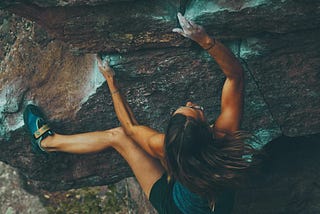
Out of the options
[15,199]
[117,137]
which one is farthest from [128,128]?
[15,199]

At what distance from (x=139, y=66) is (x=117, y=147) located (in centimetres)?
78

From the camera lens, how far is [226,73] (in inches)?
161

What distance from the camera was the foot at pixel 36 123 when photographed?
15.5ft

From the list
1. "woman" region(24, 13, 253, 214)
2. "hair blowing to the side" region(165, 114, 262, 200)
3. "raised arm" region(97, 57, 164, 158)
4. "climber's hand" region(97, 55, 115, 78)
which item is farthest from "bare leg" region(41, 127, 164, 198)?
"hair blowing to the side" region(165, 114, 262, 200)

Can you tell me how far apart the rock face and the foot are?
0.36 ft

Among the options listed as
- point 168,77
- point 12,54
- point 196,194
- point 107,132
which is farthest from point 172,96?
point 12,54

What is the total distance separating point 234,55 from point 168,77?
0.68 metres

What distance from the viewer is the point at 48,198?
21.3 feet

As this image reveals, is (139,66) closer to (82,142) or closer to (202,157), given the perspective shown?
(82,142)

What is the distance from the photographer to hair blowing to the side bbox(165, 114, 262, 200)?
3.73 meters

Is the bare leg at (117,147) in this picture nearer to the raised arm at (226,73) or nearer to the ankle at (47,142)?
the ankle at (47,142)

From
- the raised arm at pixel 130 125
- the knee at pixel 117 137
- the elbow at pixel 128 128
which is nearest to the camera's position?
the raised arm at pixel 130 125

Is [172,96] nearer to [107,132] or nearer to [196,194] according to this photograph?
[107,132]

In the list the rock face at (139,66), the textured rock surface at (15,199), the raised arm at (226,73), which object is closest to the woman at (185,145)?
the raised arm at (226,73)
